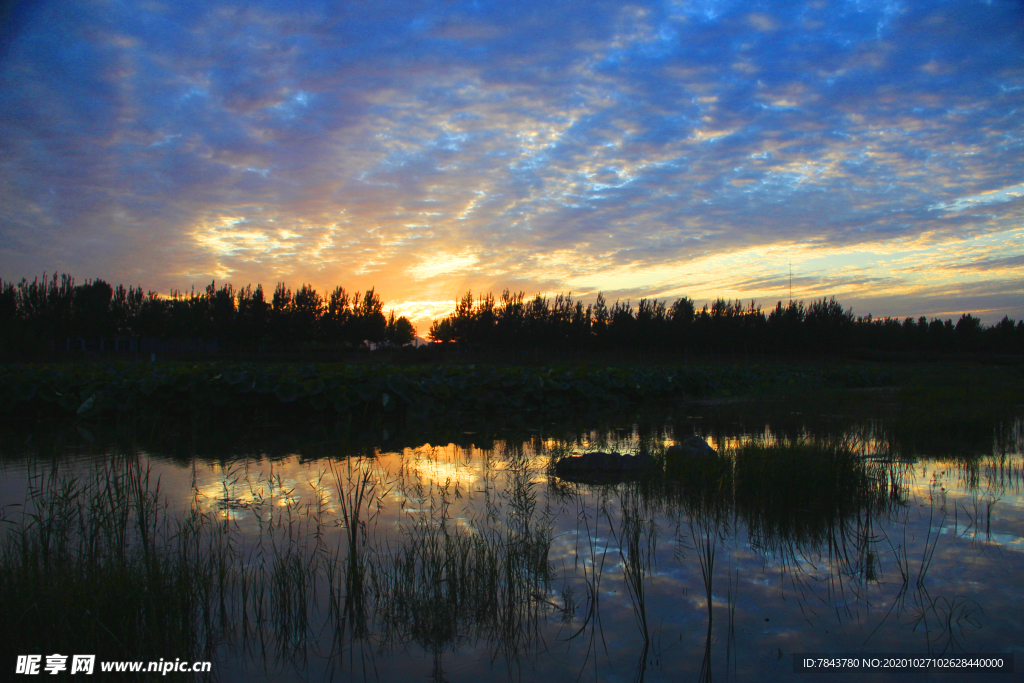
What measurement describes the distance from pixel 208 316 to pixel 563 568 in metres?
51.0

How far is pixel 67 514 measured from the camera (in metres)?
3.39

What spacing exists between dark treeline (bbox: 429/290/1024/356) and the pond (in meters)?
35.4

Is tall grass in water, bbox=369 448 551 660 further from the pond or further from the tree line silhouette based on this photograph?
the tree line silhouette

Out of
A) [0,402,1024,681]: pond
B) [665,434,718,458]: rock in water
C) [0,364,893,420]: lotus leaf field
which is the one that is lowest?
[0,402,1024,681]: pond

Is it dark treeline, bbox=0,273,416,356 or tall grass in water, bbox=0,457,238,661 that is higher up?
dark treeline, bbox=0,273,416,356

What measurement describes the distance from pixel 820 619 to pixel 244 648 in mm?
2722

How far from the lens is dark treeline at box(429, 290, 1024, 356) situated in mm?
41375

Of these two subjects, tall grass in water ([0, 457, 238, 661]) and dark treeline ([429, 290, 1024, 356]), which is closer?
tall grass in water ([0, 457, 238, 661])

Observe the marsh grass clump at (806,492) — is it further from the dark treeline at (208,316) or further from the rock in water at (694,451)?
the dark treeline at (208,316)

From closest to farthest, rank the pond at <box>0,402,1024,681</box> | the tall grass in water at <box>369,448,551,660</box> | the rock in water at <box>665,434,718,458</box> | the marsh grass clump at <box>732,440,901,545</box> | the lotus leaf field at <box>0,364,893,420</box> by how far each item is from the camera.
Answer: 1. the pond at <box>0,402,1024,681</box>
2. the tall grass in water at <box>369,448,551,660</box>
3. the marsh grass clump at <box>732,440,901,545</box>
4. the rock in water at <box>665,434,718,458</box>
5. the lotus leaf field at <box>0,364,893,420</box>

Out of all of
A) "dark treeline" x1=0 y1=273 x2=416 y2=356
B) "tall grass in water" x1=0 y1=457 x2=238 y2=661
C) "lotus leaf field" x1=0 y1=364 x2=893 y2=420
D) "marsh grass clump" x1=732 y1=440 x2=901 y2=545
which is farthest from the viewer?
"dark treeline" x1=0 y1=273 x2=416 y2=356

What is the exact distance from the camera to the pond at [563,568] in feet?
8.05

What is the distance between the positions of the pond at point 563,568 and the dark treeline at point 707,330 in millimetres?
35386

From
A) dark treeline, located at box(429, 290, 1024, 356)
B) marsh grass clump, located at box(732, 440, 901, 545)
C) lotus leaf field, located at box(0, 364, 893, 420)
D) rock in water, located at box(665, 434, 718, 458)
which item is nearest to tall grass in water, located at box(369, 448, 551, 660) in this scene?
marsh grass clump, located at box(732, 440, 901, 545)
